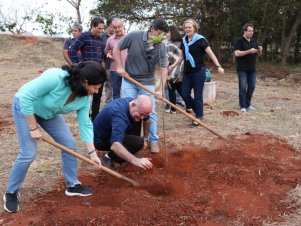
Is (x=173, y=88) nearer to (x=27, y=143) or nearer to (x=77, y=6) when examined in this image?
(x=27, y=143)

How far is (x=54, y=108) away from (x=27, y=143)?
39cm

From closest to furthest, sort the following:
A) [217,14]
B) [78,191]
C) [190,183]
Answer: [78,191], [190,183], [217,14]

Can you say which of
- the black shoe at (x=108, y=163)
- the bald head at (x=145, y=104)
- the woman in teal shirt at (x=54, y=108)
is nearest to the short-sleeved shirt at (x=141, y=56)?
the black shoe at (x=108, y=163)

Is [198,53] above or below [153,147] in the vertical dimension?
above

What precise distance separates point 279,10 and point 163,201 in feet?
40.5

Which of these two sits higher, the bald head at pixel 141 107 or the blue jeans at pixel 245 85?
the bald head at pixel 141 107

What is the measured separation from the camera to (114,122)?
3.71 m

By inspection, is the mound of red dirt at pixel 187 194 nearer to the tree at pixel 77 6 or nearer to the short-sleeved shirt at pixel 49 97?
the short-sleeved shirt at pixel 49 97

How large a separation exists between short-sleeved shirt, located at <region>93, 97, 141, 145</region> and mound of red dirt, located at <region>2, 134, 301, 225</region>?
48 cm

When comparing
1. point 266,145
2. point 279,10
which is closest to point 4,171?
point 266,145

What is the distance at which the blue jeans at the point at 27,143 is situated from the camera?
3.11 metres

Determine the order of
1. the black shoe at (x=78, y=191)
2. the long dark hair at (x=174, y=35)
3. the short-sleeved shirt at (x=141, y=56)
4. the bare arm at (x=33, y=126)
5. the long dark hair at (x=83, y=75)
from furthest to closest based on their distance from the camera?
the long dark hair at (x=174, y=35)
the short-sleeved shirt at (x=141, y=56)
the black shoe at (x=78, y=191)
the bare arm at (x=33, y=126)
the long dark hair at (x=83, y=75)

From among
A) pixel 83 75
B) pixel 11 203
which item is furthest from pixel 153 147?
pixel 83 75

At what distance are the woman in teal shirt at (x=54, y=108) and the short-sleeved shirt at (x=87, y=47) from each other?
2489 mm
